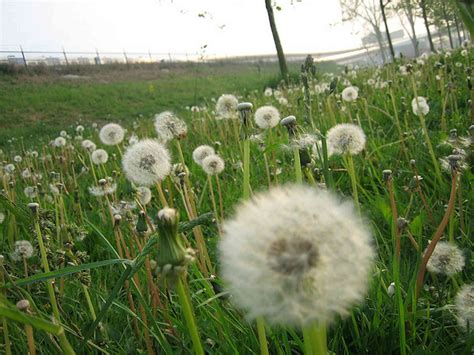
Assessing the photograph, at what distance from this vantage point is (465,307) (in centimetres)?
113

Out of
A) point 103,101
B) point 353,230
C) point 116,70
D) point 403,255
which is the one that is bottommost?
point 403,255

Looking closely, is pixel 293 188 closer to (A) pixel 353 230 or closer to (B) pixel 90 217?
(A) pixel 353 230

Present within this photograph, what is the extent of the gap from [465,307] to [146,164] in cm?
115

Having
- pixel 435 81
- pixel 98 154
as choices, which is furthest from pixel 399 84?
pixel 98 154

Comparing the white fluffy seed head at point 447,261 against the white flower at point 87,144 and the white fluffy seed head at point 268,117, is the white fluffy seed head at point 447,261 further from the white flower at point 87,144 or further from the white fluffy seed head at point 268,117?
the white flower at point 87,144

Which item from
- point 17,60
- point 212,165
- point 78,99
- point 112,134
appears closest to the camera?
point 212,165

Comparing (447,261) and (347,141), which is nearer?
(447,261)

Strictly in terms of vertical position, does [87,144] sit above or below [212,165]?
above

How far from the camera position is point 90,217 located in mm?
3201

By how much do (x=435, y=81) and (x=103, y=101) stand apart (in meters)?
13.4

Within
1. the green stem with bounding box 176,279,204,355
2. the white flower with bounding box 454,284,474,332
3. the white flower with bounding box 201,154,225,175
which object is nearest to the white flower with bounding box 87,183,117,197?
the white flower with bounding box 201,154,225,175

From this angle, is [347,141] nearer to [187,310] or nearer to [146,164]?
[146,164]

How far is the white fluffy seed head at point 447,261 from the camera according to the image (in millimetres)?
1326

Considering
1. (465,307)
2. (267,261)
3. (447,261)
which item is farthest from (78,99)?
(267,261)
